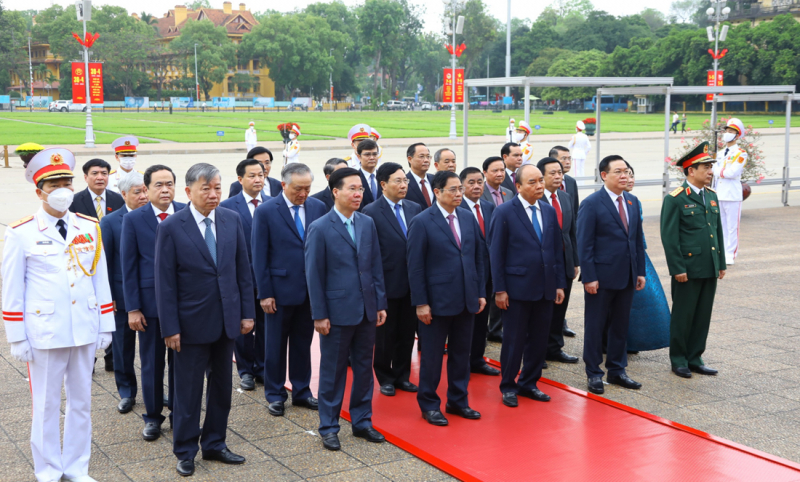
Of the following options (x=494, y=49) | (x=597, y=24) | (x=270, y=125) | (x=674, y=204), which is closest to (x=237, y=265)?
(x=674, y=204)

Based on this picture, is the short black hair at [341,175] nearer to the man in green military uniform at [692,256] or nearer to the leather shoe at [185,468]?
the leather shoe at [185,468]

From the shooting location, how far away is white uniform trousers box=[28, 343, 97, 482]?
4328 mm

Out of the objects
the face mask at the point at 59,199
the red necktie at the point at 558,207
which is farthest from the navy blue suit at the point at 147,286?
the red necktie at the point at 558,207

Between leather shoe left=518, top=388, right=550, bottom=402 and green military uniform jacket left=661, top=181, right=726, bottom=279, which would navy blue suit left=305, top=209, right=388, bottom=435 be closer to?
leather shoe left=518, top=388, right=550, bottom=402

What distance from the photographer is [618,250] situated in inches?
243

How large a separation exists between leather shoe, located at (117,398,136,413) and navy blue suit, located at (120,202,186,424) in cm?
48

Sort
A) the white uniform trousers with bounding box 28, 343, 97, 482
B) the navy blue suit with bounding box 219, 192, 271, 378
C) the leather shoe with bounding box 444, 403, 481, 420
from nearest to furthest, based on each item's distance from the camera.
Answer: the white uniform trousers with bounding box 28, 343, 97, 482, the leather shoe with bounding box 444, 403, 481, 420, the navy blue suit with bounding box 219, 192, 271, 378

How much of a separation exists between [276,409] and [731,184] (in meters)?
8.92

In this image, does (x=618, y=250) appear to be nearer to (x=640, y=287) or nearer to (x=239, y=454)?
(x=640, y=287)

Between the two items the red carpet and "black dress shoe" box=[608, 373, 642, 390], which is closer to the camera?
the red carpet

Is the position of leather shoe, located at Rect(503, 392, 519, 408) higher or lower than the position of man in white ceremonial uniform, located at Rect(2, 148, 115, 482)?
lower

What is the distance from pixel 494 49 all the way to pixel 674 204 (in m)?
98.8

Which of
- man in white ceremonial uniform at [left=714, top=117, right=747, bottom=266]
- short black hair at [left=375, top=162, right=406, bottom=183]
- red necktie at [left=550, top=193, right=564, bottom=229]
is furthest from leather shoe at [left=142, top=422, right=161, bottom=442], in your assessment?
man in white ceremonial uniform at [left=714, top=117, right=747, bottom=266]

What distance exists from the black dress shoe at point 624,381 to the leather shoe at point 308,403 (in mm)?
2425
